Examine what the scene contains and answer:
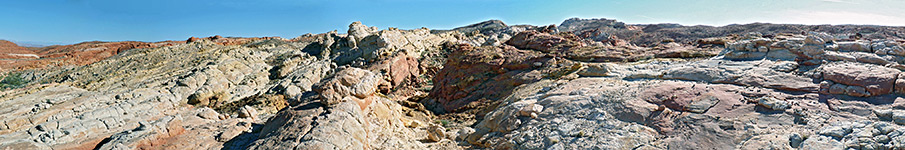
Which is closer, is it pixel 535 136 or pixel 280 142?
pixel 280 142

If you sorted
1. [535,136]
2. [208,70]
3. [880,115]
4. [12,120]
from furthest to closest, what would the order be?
[208,70] < [12,120] < [535,136] < [880,115]

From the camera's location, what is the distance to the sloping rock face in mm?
9164

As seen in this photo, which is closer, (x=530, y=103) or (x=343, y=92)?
(x=343, y=92)

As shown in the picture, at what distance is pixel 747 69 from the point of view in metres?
12.7

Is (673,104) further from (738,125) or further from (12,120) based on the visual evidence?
(12,120)

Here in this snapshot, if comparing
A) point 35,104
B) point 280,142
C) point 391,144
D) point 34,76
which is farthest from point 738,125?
point 34,76

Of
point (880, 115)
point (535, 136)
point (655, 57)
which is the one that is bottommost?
point (535, 136)

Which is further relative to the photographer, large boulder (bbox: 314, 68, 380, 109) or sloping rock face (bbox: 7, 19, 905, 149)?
large boulder (bbox: 314, 68, 380, 109)

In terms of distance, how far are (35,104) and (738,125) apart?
24.2 meters

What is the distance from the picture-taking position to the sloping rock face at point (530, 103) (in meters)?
9.16

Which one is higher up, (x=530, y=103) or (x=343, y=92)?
(x=343, y=92)

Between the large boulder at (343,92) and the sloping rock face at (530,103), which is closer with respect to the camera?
the sloping rock face at (530,103)

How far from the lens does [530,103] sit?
13.4 m

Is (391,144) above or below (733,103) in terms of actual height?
below
